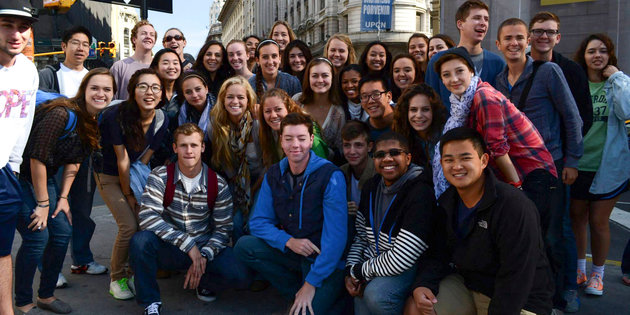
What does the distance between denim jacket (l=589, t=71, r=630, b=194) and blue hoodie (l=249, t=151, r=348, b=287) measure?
7.52 feet

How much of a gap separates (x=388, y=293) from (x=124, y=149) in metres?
2.64

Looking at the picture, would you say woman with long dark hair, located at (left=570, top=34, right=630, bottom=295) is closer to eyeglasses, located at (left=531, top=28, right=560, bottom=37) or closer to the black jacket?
eyeglasses, located at (left=531, top=28, right=560, bottom=37)

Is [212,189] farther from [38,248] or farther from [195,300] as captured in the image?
[38,248]

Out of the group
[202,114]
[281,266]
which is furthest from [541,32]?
[202,114]

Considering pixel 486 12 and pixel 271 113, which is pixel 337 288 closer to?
pixel 271 113

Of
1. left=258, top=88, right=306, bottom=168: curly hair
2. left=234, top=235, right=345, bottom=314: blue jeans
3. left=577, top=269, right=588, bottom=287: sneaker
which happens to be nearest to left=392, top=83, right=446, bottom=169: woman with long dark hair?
left=258, top=88, right=306, bottom=168: curly hair

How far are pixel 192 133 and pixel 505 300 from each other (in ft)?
8.75

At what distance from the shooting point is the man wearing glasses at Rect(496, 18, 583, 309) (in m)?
3.35

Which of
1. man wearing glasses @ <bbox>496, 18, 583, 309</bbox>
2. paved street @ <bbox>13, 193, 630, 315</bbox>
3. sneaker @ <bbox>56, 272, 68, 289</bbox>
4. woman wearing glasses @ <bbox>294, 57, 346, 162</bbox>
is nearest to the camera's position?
man wearing glasses @ <bbox>496, 18, 583, 309</bbox>

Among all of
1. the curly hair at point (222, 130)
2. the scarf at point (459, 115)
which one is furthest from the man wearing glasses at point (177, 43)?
the scarf at point (459, 115)

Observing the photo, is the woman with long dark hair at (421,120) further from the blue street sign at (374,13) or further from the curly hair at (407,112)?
the blue street sign at (374,13)

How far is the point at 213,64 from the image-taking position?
17.8ft

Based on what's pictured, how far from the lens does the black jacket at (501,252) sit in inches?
100

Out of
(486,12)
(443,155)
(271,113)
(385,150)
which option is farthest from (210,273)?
(486,12)
